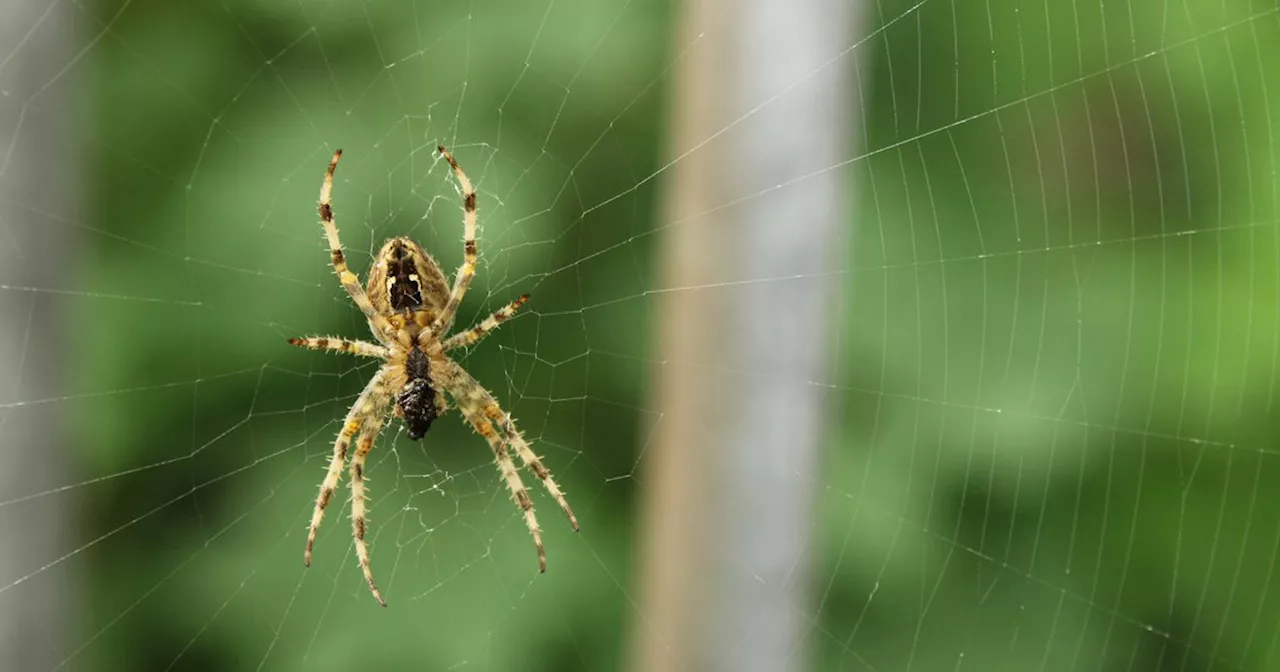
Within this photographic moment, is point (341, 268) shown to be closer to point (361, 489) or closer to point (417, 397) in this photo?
point (417, 397)

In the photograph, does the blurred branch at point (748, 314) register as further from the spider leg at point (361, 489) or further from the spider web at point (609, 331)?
the spider web at point (609, 331)

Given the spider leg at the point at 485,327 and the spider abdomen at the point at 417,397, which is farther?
the spider abdomen at the point at 417,397

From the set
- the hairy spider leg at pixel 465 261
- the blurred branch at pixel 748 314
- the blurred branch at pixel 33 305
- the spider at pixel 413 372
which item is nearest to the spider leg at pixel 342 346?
the spider at pixel 413 372

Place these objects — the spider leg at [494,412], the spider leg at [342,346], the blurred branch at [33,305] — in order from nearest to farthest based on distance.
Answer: the blurred branch at [33,305] < the spider leg at [342,346] < the spider leg at [494,412]

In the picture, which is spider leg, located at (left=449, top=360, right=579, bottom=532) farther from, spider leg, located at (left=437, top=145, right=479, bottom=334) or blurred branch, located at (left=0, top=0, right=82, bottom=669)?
blurred branch, located at (left=0, top=0, right=82, bottom=669)

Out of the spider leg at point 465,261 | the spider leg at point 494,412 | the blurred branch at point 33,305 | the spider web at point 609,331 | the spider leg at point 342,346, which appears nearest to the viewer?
the blurred branch at point 33,305

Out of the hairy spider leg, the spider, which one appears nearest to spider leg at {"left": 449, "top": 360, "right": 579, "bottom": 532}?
the spider

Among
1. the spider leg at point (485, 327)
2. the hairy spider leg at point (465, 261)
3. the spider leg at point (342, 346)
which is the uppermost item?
the hairy spider leg at point (465, 261)
